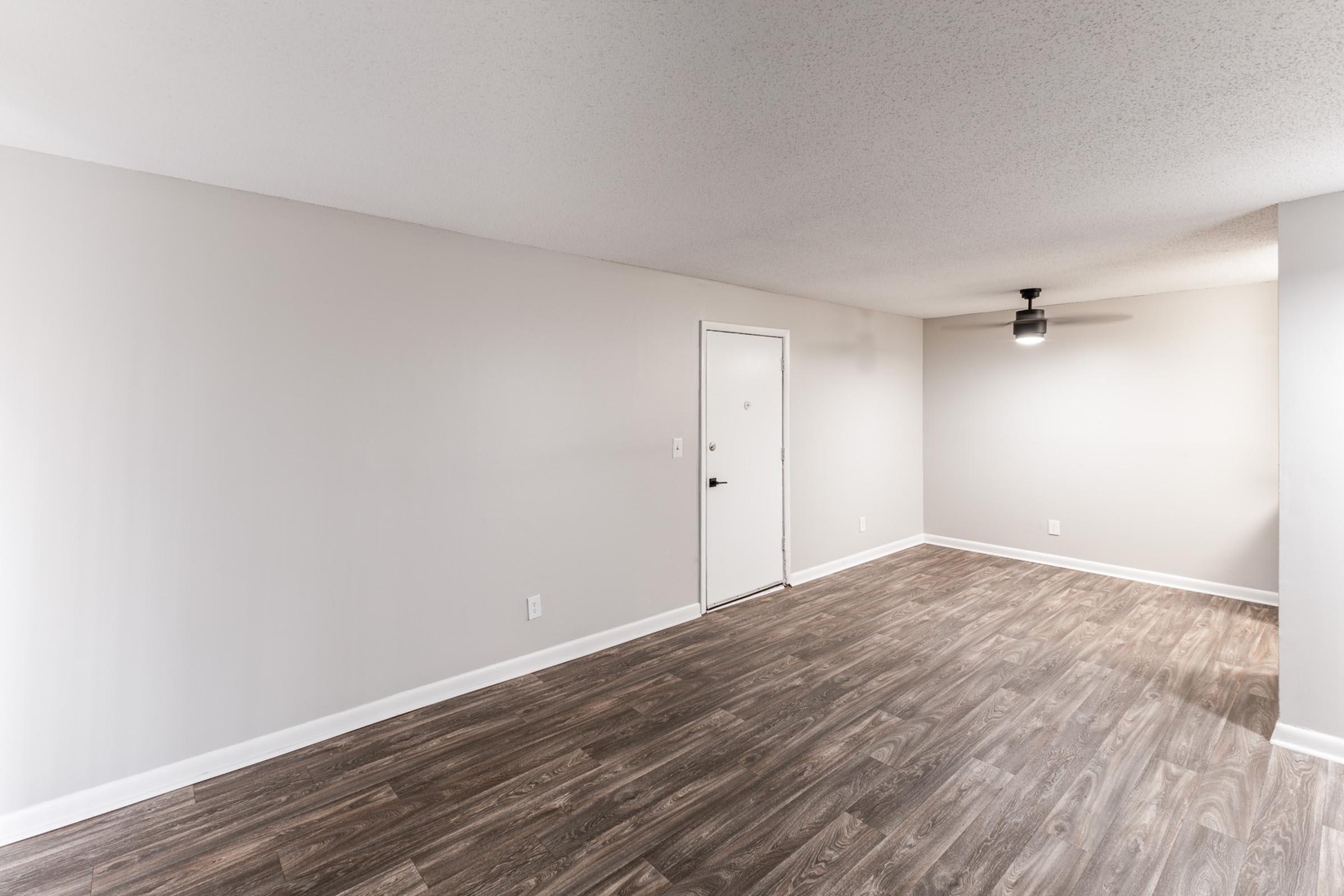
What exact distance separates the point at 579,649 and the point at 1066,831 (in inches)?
97.1

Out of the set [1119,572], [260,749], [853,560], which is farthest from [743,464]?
[1119,572]

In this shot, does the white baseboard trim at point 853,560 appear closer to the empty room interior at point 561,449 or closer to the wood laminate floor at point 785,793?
the empty room interior at point 561,449

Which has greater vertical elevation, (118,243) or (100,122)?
(100,122)

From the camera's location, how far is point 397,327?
2916 millimetres

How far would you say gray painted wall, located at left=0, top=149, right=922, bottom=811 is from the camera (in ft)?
7.10

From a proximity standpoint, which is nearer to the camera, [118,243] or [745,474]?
[118,243]

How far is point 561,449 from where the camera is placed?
139 inches

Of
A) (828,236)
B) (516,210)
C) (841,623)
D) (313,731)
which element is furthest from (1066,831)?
(516,210)

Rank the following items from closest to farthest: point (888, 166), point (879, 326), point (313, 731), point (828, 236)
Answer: point (888, 166)
point (313, 731)
point (828, 236)
point (879, 326)

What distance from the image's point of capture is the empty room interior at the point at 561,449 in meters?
1.64

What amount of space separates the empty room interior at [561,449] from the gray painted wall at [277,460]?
16 mm

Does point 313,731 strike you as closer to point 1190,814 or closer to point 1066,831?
point 1066,831

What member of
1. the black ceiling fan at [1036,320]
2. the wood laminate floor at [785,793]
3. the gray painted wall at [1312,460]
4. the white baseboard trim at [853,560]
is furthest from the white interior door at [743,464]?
the gray painted wall at [1312,460]

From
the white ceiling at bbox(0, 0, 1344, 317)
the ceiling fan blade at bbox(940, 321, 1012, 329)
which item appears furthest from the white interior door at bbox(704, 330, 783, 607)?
the ceiling fan blade at bbox(940, 321, 1012, 329)
